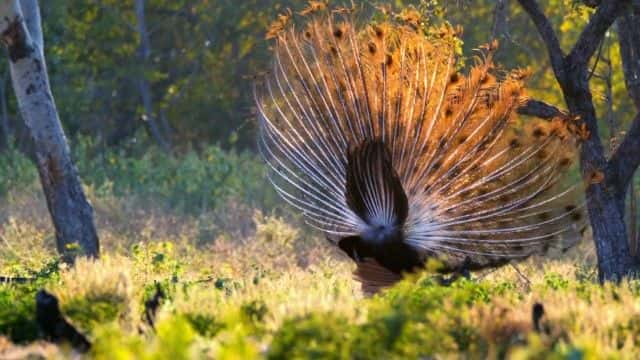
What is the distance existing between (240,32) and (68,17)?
4.98 metres

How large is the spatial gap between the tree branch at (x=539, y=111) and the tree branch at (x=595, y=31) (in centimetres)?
52

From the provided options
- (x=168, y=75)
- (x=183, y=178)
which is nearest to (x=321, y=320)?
(x=183, y=178)

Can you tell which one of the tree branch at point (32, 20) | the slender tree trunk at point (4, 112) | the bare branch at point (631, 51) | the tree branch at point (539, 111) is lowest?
the slender tree trunk at point (4, 112)

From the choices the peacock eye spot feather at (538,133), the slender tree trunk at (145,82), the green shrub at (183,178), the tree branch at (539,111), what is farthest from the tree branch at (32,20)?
the slender tree trunk at (145,82)

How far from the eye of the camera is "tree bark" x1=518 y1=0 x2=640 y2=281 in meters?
12.7

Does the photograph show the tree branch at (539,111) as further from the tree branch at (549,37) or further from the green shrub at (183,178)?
the green shrub at (183,178)

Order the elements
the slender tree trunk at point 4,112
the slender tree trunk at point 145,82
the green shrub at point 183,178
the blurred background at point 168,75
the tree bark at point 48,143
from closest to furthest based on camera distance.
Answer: the tree bark at point 48,143 → the green shrub at point 183,178 → the blurred background at point 168,75 → the slender tree trunk at point 4,112 → the slender tree trunk at point 145,82

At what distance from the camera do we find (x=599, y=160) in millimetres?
12797

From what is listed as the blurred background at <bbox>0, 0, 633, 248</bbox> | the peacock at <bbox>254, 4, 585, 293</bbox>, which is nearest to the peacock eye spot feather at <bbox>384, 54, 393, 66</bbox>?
the peacock at <bbox>254, 4, 585, 293</bbox>

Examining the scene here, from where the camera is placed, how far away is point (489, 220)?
1241cm

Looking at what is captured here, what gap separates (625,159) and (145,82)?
A: 23035 millimetres

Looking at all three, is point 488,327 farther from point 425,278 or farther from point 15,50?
point 15,50

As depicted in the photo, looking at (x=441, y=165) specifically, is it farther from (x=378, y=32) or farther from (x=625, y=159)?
(x=625, y=159)

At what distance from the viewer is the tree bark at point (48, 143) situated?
14211 mm
